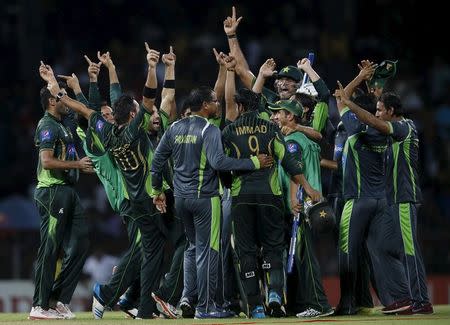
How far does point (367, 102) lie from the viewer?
14844 mm

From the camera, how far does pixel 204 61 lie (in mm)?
25703

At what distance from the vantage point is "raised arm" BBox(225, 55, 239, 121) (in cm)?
1488

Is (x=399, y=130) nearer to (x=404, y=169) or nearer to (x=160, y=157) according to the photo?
(x=404, y=169)

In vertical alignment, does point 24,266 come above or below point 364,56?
below

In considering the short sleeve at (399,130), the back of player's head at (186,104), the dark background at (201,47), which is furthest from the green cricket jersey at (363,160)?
the dark background at (201,47)

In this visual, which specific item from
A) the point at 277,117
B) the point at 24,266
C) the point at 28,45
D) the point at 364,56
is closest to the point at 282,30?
the point at 364,56

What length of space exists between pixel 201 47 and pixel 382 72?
35.7 feet

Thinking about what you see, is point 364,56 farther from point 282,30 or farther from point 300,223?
point 300,223

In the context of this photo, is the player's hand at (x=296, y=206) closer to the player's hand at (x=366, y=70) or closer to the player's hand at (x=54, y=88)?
the player's hand at (x=366, y=70)

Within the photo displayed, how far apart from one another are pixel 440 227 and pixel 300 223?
299 inches

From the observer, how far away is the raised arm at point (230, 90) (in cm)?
1488

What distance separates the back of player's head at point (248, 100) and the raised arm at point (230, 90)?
0.65ft

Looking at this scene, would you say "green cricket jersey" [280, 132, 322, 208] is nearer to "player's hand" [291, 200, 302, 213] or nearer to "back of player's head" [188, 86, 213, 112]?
"player's hand" [291, 200, 302, 213]

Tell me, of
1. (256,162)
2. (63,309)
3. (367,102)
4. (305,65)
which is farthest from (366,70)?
(63,309)
